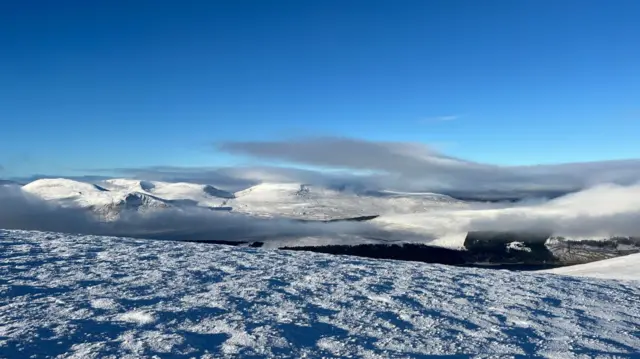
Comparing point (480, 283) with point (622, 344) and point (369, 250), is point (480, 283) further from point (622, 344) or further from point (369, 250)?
point (369, 250)

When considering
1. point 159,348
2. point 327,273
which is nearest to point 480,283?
point 327,273

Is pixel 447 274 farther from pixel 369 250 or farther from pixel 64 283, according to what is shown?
pixel 369 250

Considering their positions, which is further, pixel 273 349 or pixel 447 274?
pixel 447 274

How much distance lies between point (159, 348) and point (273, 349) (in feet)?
5.65

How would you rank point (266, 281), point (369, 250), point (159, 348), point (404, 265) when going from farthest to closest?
point (369, 250) < point (404, 265) < point (266, 281) < point (159, 348)

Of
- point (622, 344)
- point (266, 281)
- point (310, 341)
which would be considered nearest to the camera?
point (310, 341)

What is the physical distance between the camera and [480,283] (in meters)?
15.6

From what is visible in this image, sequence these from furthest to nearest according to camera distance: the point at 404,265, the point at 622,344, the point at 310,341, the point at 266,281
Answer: the point at 404,265 < the point at 266,281 < the point at 622,344 < the point at 310,341

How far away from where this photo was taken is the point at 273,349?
7945mm

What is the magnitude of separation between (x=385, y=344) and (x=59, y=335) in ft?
17.2

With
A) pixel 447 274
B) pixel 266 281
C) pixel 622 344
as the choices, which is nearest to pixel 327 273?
pixel 266 281

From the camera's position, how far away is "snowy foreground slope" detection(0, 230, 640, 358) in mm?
8047

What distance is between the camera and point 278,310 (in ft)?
33.9

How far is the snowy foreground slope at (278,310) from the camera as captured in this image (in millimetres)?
8047
